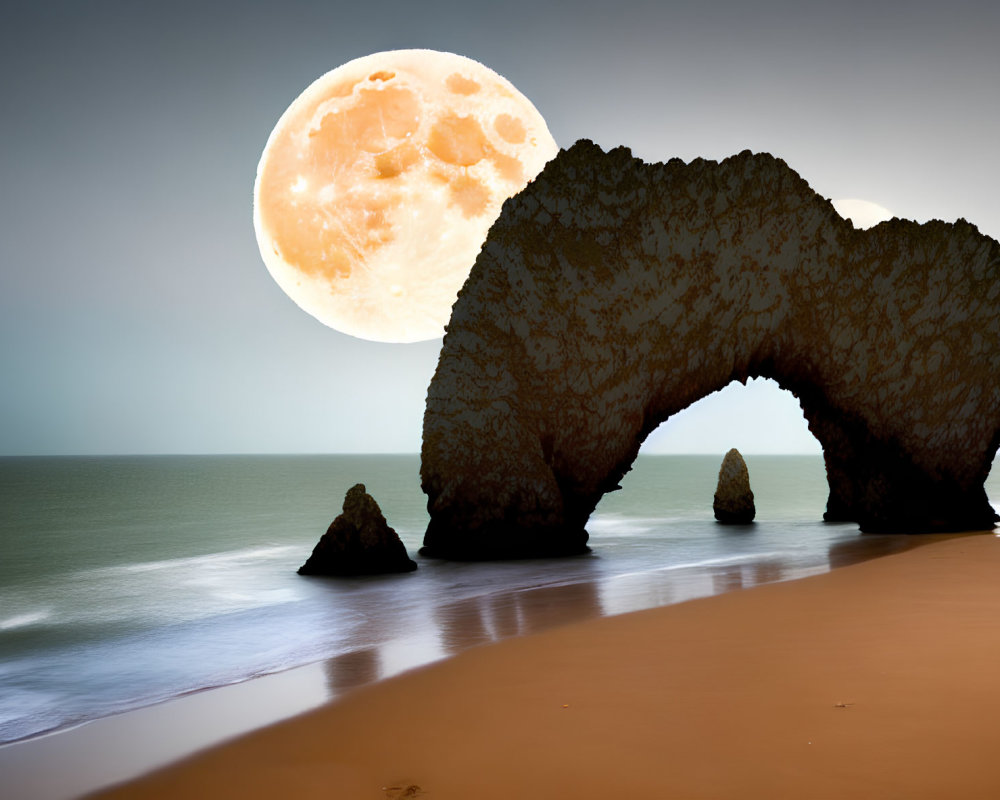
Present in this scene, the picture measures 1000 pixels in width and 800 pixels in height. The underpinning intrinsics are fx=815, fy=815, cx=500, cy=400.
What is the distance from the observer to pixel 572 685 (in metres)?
4.02

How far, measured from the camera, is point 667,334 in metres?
12.7

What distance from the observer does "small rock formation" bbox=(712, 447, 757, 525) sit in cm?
2098

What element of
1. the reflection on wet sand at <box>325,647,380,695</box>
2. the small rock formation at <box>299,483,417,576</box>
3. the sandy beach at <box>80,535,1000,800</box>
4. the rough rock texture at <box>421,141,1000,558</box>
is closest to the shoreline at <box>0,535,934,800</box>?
the reflection on wet sand at <box>325,647,380,695</box>

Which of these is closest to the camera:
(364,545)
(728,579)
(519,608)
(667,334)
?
(519,608)

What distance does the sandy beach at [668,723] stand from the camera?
9.19 ft

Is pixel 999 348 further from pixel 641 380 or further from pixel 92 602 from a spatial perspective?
pixel 92 602

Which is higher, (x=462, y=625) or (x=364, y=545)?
(x=364, y=545)

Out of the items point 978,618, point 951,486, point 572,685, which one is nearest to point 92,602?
point 572,685

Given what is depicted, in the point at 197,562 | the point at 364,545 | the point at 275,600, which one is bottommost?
the point at 275,600

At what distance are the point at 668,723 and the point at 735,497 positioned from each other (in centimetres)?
1854

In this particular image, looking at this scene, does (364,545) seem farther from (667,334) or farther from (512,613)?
(667,334)

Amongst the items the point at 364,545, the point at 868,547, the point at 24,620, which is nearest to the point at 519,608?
the point at 364,545

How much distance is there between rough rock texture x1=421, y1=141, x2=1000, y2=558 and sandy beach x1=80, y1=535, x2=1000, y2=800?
7421mm

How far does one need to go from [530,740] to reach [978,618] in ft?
10.6
